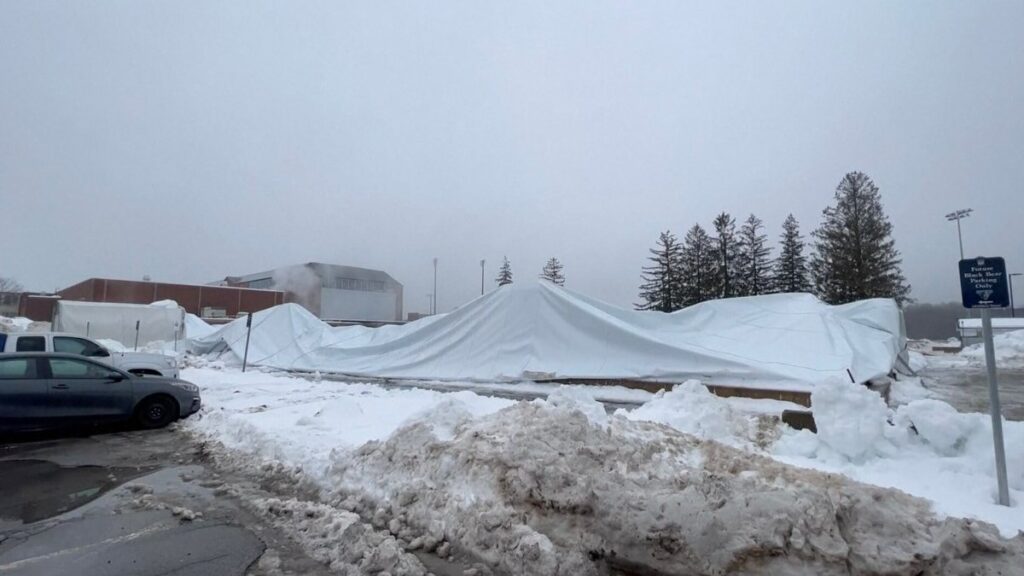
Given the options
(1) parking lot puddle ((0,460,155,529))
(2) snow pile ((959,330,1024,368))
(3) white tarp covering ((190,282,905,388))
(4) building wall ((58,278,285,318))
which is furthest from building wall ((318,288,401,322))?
(1) parking lot puddle ((0,460,155,529))

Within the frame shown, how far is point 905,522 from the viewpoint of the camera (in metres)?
3.70

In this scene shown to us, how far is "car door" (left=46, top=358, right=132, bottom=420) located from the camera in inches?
341

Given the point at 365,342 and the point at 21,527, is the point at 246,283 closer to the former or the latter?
the point at 365,342

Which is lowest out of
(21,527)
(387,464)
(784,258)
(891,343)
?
(21,527)

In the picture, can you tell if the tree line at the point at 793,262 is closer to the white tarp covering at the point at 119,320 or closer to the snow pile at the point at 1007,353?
the snow pile at the point at 1007,353

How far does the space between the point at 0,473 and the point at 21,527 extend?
8.98 ft

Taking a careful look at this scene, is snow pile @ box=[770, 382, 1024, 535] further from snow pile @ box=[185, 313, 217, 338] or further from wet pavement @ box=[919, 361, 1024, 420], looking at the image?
snow pile @ box=[185, 313, 217, 338]

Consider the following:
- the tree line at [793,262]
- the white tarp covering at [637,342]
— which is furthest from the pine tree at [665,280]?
the white tarp covering at [637,342]

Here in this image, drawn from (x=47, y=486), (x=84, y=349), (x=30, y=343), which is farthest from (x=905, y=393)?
(x=30, y=343)

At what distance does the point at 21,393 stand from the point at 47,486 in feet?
11.3

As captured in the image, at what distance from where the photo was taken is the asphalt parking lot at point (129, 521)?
3.93 m

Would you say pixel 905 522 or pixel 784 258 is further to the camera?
pixel 784 258

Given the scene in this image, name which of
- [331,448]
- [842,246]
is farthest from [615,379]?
[842,246]

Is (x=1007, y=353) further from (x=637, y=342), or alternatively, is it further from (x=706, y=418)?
(x=706, y=418)
